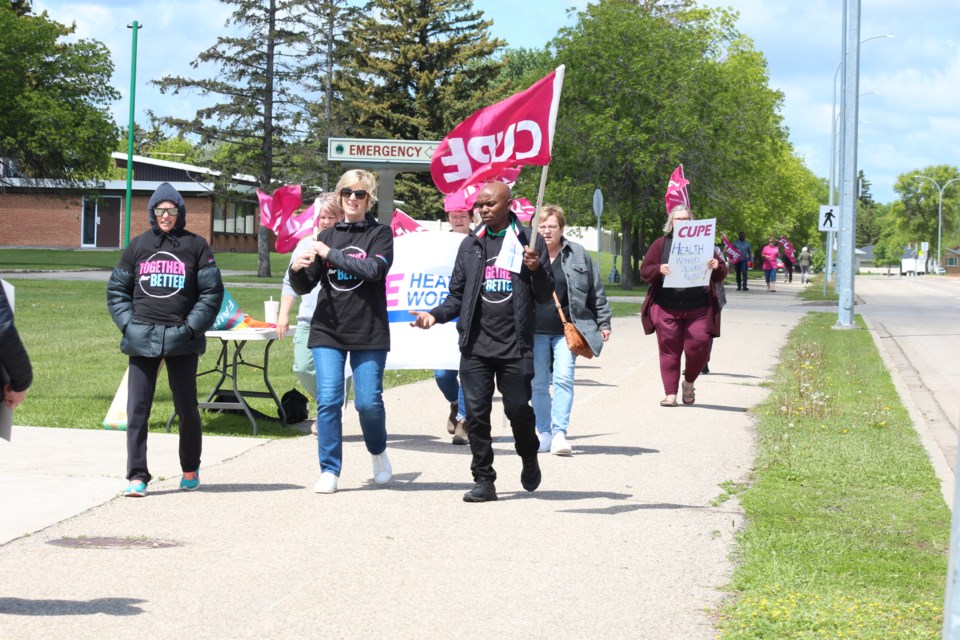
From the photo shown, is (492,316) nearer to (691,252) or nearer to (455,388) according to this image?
(455,388)

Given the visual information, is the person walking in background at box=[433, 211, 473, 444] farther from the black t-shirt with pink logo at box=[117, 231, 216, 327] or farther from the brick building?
the brick building

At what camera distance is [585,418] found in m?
11.9

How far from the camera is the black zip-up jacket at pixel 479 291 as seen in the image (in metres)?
7.62

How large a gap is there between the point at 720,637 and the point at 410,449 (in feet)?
17.0

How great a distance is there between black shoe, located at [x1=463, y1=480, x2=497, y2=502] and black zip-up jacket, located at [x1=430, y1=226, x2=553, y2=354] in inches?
30.6

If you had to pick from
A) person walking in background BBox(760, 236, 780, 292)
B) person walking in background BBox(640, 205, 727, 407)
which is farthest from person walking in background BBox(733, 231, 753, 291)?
person walking in background BBox(640, 205, 727, 407)

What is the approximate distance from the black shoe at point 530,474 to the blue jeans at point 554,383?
5.73ft

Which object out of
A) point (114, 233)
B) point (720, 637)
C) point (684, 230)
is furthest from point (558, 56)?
point (720, 637)

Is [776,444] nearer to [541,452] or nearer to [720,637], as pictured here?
[541,452]

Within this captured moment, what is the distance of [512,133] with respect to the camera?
8734 mm

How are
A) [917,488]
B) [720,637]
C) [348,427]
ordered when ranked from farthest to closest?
[348,427]
[917,488]
[720,637]

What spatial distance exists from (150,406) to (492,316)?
205cm

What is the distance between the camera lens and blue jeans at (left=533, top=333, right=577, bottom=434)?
9688 mm

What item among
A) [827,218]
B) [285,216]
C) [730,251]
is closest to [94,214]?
[827,218]
